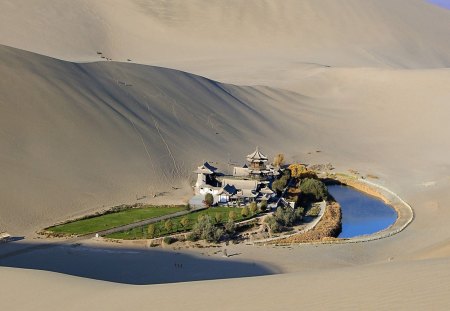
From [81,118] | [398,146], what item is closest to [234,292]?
[81,118]

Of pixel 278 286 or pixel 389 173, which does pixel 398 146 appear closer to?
pixel 389 173

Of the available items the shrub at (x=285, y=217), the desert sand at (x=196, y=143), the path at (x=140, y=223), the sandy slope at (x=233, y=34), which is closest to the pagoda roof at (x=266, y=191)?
the shrub at (x=285, y=217)

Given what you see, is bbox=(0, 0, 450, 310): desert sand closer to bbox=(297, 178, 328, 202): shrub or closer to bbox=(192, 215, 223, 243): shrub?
bbox=(192, 215, 223, 243): shrub

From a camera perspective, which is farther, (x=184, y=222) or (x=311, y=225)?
(x=311, y=225)

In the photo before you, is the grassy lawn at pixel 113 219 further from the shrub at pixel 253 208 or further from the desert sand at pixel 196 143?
the shrub at pixel 253 208

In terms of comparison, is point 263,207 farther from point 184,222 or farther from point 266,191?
point 184,222

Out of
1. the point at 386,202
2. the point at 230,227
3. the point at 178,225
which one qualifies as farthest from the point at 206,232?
the point at 386,202
